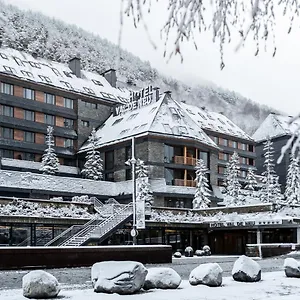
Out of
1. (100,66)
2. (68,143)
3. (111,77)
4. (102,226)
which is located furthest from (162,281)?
(111,77)

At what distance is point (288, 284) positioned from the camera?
16.4 meters

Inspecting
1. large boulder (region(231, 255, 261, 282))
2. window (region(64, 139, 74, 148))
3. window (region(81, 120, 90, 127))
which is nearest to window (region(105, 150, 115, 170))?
window (region(64, 139, 74, 148))

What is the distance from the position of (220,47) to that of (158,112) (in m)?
54.1

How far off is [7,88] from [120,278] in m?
45.1

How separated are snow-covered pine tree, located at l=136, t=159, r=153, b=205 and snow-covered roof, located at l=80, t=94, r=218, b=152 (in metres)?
3.54

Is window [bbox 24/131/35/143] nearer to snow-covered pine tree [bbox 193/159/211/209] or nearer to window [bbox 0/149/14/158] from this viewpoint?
window [bbox 0/149/14/158]

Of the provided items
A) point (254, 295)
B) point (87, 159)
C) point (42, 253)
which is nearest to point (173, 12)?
point (254, 295)

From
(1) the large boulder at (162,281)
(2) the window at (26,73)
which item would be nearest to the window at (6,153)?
(2) the window at (26,73)

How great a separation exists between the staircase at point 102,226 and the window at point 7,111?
1744 cm

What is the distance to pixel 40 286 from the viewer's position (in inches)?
521

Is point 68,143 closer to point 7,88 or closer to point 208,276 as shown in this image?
point 7,88

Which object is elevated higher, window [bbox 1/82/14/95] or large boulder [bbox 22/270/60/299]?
window [bbox 1/82/14/95]

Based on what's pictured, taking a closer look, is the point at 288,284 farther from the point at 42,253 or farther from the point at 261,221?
the point at 261,221

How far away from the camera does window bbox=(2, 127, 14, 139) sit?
2197 inches
